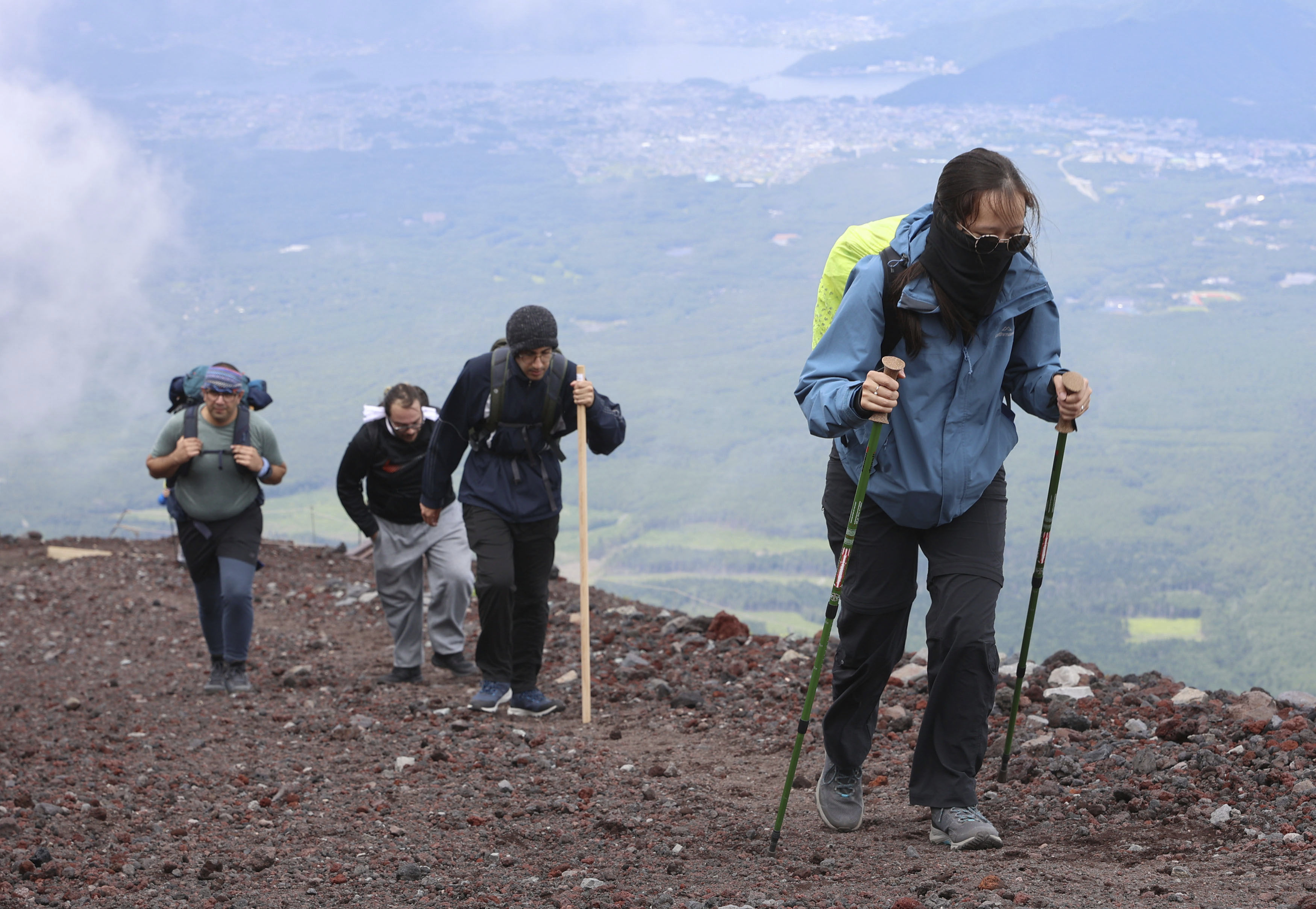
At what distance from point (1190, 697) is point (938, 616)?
3269 mm

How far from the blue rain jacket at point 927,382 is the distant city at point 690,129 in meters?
113

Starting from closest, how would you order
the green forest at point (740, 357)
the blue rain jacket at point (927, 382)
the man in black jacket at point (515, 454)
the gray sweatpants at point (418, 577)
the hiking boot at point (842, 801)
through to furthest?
the blue rain jacket at point (927, 382)
the hiking boot at point (842, 801)
the man in black jacket at point (515, 454)
the gray sweatpants at point (418, 577)
the green forest at point (740, 357)

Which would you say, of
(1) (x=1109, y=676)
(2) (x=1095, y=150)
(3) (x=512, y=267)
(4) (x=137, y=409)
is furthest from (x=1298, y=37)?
(1) (x=1109, y=676)

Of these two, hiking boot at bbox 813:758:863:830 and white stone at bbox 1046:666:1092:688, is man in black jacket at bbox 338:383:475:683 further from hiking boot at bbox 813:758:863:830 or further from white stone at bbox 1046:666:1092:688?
hiking boot at bbox 813:758:863:830

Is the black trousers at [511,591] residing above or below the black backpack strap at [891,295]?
below

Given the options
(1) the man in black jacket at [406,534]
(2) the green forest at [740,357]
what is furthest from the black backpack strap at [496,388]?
(2) the green forest at [740,357]

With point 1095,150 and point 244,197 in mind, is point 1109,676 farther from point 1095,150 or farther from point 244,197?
point 244,197

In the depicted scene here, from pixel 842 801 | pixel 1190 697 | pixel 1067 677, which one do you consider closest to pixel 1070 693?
pixel 1067 677

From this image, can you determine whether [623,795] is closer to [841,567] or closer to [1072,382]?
[841,567]

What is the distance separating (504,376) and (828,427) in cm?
356

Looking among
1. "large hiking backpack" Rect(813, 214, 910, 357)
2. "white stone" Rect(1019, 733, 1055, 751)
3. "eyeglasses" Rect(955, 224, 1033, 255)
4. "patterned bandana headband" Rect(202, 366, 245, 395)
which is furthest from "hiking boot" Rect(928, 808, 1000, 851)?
"patterned bandana headband" Rect(202, 366, 245, 395)

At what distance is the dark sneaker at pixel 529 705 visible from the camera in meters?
8.27

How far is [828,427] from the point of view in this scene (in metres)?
4.31

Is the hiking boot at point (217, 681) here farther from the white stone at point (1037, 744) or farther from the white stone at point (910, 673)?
the white stone at point (1037, 744)
